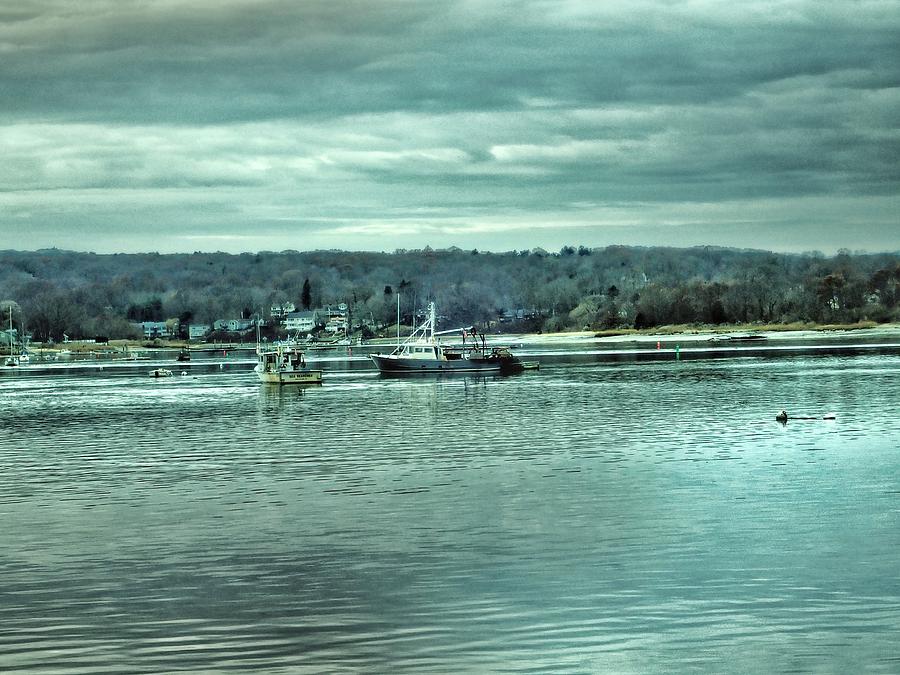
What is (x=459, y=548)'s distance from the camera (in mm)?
28281

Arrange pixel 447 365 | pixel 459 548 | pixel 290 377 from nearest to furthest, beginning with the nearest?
1. pixel 459 548
2. pixel 290 377
3. pixel 447 365

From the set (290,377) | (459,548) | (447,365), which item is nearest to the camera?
(459,548)

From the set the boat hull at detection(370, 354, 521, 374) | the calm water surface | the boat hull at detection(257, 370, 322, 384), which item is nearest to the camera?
the calm water surface

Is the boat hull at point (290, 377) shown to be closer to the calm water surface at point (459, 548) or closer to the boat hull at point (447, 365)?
the boat hull at point (447, 365)

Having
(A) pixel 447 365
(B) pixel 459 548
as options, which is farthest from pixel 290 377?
(B) pixel 459 548

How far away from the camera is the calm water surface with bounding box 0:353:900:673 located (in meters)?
19.9

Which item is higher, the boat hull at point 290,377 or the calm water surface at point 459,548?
the boat hull at point 290,377

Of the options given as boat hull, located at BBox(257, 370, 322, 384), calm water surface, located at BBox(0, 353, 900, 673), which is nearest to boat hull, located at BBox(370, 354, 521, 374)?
boat hull, located at BBox(257, 370, 322, 384)

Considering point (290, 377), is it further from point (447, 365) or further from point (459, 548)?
point (459, 548)

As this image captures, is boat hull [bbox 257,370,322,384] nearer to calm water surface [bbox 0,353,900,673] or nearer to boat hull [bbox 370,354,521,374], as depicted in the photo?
boat hull [bbox 370,354,521,374]

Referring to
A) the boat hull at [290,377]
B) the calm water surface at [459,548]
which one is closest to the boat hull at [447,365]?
the boat hull at [290,377]

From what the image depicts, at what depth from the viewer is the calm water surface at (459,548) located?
19.9 meters

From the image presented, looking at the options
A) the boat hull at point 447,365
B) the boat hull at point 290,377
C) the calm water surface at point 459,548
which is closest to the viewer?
the calm water surface at point 459,548

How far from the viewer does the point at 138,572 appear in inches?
1043
